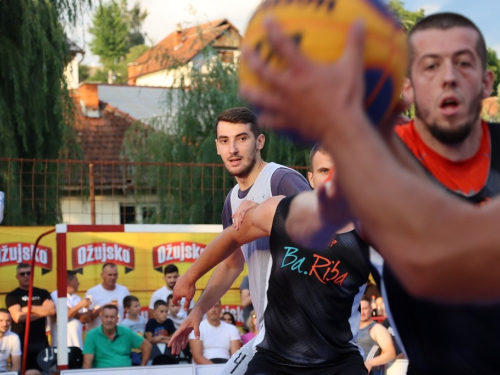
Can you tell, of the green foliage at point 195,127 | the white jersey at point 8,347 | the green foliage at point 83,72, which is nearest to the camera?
the white jersey at point 8,347

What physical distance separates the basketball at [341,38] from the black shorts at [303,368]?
322cm

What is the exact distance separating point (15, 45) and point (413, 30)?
1530 centimetres

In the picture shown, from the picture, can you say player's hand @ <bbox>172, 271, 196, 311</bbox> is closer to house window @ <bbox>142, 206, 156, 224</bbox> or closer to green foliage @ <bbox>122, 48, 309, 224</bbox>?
house window @ <bbox>142, 206, 156, 224</bbox>

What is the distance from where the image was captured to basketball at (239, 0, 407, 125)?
1.55 meters

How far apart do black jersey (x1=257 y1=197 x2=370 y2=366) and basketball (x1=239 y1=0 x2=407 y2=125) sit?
9.95ft

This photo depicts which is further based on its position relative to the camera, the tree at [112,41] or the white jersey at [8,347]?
the tree at [112,41]

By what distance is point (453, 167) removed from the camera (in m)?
2.58

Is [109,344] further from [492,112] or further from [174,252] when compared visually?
[492,112]

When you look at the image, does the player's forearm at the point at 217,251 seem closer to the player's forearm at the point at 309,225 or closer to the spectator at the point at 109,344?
the player's forearm at the point at 309,225

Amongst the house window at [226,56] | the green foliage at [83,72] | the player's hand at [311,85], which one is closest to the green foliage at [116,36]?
the green foliage at [83,72]

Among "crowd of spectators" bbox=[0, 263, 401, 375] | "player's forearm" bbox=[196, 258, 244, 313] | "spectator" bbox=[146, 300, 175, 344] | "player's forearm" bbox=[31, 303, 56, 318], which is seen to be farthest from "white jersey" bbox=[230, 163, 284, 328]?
"player's forearm" bbox=[31, 303, 56, 318]

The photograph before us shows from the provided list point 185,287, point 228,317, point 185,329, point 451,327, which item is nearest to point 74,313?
point 228,317

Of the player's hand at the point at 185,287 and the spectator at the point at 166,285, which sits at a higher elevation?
the player's hand at the point at 185,287

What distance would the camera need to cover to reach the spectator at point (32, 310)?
32.2 feet
